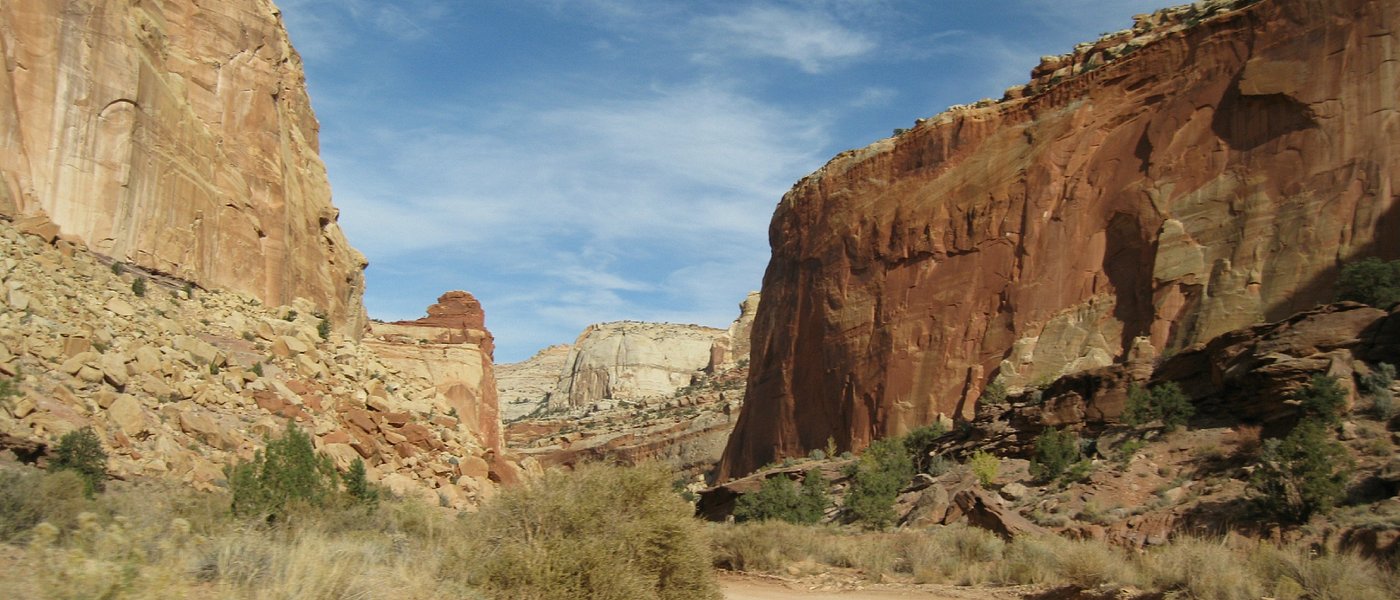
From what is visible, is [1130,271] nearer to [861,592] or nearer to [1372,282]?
[1372,282]

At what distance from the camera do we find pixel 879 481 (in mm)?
29953

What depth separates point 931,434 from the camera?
1531 inches

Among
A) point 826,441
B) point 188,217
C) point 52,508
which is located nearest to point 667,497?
point 52,508

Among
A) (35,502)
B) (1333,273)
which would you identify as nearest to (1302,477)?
(35,502)

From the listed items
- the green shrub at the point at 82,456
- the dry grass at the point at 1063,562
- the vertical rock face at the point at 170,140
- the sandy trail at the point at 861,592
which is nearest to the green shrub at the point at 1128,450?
the dry grass at the point at 1063,562

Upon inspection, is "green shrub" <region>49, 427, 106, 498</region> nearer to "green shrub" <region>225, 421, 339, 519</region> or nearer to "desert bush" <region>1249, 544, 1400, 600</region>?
"green shrub" <region>225, 421, 339, 519</region>

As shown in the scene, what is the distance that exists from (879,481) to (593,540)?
69.5ft

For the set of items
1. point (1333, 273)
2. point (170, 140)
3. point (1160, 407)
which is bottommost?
point (1160, 407)

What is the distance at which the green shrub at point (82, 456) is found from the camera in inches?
570

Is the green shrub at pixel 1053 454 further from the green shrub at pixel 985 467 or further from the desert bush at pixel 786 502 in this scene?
the desert bush at pixel 786 502

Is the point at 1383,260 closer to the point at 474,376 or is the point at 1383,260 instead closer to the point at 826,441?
the point at 826,441

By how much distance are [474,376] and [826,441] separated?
1647cm

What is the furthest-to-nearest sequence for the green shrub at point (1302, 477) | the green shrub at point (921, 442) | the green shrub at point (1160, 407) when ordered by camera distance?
the green shrub at point (921, 442) → the green shrub at point (1160, 407) → the green shrub at point (1302, 477)

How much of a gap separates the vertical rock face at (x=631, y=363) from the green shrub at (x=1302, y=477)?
295 feet
